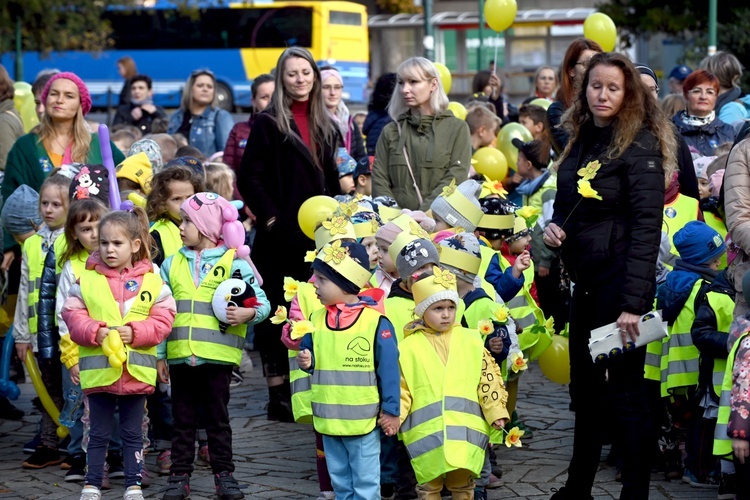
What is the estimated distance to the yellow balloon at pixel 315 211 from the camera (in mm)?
7727

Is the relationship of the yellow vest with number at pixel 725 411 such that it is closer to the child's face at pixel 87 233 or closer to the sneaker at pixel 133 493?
the sneaker at pixel 133 493

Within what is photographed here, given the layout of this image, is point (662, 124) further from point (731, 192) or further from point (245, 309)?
point (245, 309)

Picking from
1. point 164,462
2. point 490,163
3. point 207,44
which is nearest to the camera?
point 164,462

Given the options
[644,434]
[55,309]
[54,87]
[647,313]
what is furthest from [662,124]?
[54,87]

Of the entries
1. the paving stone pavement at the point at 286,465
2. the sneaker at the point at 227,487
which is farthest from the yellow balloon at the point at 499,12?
the sneaker at the point at 227,487

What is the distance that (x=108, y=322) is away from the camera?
21.8 ft

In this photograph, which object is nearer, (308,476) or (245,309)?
(245,309)

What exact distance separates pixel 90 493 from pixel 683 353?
3.39m

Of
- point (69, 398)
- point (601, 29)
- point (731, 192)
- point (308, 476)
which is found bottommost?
point (308, 476)

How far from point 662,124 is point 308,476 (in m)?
3.00

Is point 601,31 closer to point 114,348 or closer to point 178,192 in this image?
point 178,192

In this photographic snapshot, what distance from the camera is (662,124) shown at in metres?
6.01

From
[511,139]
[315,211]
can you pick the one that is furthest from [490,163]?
[315,211]

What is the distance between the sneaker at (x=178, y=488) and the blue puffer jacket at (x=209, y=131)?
18.3 feet
